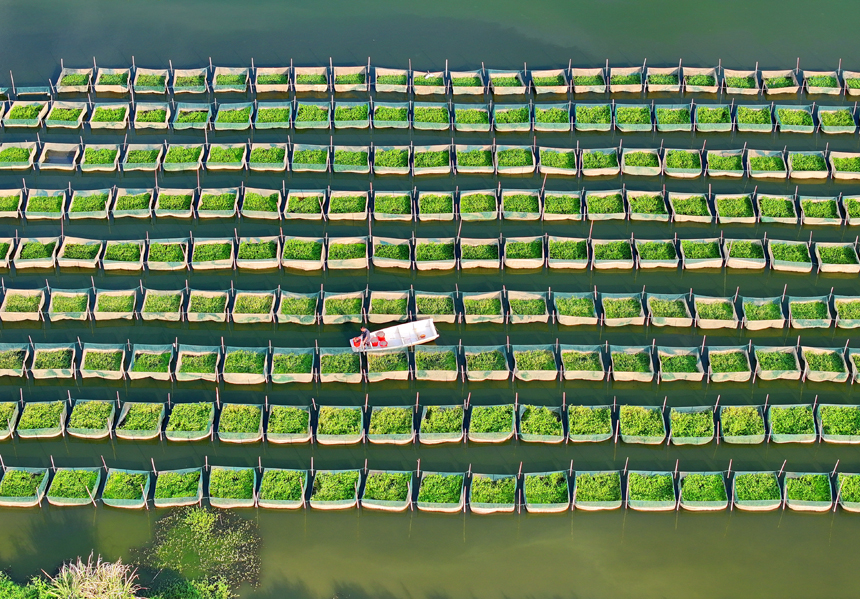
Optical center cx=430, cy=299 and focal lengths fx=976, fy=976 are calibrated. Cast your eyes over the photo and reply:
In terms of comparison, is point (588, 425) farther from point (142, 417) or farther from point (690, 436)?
point (142, 417)

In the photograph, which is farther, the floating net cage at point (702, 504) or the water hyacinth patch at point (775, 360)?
the water hyacinth patch at point (775, 360)

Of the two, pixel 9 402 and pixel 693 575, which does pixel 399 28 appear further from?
pixel 693 575

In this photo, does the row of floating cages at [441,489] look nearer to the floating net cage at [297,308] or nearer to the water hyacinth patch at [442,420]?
the water hyacinth patch at [442,420]

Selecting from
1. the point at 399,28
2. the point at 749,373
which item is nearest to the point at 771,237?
the point at 749,373

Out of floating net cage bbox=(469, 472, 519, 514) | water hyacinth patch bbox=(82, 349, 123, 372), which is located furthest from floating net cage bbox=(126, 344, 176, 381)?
floating net cage bbox=(469, 472, 519, 514)

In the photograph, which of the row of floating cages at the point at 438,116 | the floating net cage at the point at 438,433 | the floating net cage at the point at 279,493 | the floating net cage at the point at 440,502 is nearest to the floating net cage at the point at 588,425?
the floating net cage at the point at 438,433

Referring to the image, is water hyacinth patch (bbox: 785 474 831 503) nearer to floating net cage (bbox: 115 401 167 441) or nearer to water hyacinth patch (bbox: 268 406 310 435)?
water hyacinth patch (bbox: 268 406 310 435)
